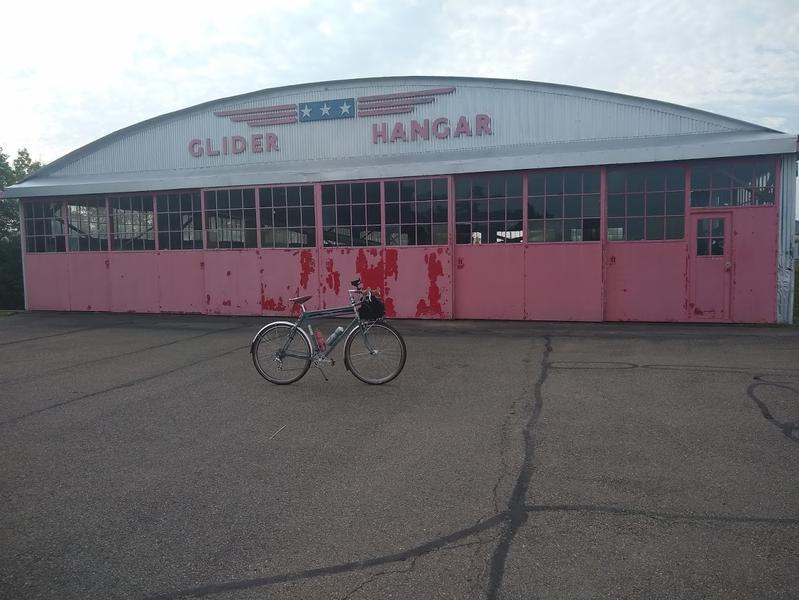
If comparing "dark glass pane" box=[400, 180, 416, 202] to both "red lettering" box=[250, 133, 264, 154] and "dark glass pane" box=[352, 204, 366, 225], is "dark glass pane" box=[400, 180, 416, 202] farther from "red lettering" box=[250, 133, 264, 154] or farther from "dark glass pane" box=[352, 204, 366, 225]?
"red lettering" box=[250, 133, 264, 154]

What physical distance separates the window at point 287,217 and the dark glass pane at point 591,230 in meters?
6.22

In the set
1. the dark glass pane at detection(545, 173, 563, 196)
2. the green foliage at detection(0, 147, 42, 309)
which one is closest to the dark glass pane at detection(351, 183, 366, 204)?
the dark glass pane at detection(545, 173, 563, 196)

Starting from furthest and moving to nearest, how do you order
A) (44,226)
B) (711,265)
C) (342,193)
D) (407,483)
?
(44,226)
(342,193)
(711,265)
(407,483)

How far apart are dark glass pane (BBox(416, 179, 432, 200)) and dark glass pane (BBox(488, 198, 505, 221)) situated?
4.58 feet

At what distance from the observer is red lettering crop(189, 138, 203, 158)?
50.6 feet

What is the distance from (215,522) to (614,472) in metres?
2.67

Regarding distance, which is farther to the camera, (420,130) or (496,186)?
(420,130)

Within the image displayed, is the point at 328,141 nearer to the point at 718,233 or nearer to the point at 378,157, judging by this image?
the point at 378,157

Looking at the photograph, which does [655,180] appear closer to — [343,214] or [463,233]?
[463,233]

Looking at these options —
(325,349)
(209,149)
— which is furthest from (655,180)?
(209,149)

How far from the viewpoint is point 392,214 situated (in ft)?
43.9

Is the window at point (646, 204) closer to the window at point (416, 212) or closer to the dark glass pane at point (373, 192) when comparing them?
the window at point (416, 212)

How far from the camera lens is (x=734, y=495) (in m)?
3.65

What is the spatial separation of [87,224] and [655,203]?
47.4 ft
